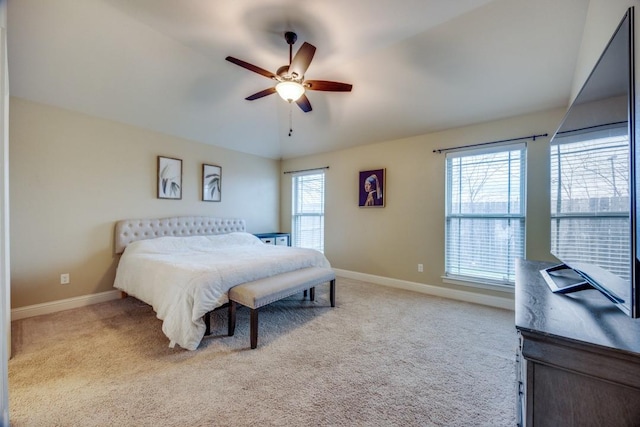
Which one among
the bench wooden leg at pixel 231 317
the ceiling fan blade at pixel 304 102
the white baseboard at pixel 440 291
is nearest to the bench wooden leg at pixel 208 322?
the bench wooden leg at pixel 231 317

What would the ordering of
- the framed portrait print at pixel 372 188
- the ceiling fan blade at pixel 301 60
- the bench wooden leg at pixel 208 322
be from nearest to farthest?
the ceiling fan blade at pixel 301 60, the bench wooden leg at pixel 208 322, the framed portrait print at pixel 372 188

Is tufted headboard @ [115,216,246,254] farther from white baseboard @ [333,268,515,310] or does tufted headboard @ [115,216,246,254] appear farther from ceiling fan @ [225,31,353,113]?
ceiling fan @ [225,31,353,113]

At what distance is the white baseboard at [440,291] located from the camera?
336cm

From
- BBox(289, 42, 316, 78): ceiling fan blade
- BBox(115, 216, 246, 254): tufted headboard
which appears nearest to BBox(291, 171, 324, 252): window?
BBox(115, 216, 246, 254): tufted headboard

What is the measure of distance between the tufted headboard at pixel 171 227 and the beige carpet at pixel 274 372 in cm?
105

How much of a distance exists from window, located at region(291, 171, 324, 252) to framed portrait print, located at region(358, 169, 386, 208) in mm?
965

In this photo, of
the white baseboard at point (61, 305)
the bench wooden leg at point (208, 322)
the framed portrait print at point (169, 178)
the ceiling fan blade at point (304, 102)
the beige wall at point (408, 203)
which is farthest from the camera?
the framed portrait print at point (169, 178)

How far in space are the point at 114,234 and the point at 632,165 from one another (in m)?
4.84

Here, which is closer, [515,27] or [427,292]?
[515,27]

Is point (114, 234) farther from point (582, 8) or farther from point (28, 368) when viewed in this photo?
point (582, 8)

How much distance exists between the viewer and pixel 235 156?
16.7 feet

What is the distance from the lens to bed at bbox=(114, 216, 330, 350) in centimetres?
230

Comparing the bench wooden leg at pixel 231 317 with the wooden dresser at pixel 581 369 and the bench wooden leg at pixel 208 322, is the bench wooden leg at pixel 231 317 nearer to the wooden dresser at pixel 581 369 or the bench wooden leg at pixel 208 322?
the bench wooden leg at pixel 208 322

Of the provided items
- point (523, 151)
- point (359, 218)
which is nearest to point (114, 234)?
point (359, 218)
